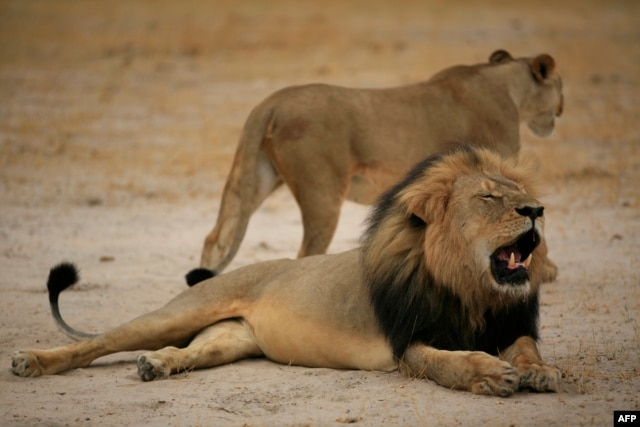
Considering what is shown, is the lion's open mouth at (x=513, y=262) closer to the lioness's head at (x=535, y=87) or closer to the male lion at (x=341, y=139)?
the male lion at (x=341, y=139)

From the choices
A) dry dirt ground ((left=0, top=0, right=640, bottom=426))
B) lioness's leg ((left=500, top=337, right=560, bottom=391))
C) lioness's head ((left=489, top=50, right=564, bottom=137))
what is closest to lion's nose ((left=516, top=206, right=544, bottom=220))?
lioness's leg ((left=500, top=337, right=560, bottom=391))

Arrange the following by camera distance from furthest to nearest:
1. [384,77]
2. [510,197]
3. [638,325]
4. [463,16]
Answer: [463,16] < [384,77] < [638,325] < [510,197]

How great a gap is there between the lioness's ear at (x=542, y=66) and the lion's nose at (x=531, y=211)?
3591 mm

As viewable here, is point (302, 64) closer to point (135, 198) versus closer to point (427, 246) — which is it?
point (135, 198)

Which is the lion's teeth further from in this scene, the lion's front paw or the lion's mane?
the lion's front paw

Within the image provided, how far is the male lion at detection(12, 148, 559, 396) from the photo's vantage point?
14.4ft

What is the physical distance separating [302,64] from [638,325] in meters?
10.6

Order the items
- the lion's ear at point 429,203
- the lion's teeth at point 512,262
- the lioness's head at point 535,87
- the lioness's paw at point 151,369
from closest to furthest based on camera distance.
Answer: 1. the lion's teeth at point 512,262
2. the lion's ear at point 429,203
3. the lioness's paw at point 151,369
4. the lioness's head at point 535,87

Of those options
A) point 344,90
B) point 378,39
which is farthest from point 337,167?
point 378,39

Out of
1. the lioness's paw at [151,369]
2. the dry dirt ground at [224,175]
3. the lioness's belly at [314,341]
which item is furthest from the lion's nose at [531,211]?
the lioness's paw at [151,369]

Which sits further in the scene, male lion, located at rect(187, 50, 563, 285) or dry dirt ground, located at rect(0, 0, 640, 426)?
male lion, located at rect(187, 50, 563, 285)

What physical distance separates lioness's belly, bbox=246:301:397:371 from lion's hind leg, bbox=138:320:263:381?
0.20 ft

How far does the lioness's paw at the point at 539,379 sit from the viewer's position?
423 centimetres

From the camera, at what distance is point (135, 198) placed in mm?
9773
